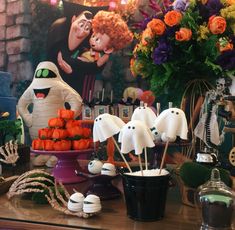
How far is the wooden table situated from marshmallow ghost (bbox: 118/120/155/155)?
0.14 metres

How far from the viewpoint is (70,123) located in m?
1.03

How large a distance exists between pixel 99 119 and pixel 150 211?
214mm

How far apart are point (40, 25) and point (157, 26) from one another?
43.3 inches

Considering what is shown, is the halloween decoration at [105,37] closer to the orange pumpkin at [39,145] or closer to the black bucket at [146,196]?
the orange pumpkin at [39,145]

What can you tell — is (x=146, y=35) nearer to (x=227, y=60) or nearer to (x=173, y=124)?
(x=227, y=60)

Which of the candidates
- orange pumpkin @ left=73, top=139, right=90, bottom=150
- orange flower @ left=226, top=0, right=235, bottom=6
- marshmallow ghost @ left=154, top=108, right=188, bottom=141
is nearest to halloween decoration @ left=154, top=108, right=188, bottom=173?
marshmallow ghost @ left=154, top=108, right=188, bottom=141

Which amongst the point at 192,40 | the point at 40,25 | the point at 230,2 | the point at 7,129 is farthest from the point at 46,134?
the point at 40,25

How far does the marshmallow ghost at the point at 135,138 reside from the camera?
0.65 metres

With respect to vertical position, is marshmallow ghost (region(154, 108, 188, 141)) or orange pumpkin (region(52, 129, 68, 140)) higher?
marshmallow ghost (region(154, 108, 188, 141))

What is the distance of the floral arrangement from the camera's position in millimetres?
947

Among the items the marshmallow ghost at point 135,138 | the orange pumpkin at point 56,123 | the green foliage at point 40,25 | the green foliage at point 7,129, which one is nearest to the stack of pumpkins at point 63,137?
the orange pumpkin at point 56,123

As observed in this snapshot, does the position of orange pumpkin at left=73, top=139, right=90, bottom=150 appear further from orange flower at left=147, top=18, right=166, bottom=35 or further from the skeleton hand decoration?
orange flower at left=147, top=18, right=166, bottom=35

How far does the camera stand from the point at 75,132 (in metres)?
Result: 1.00

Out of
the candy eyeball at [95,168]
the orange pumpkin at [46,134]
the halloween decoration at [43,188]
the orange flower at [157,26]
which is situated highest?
the orange flower at [157,26]
